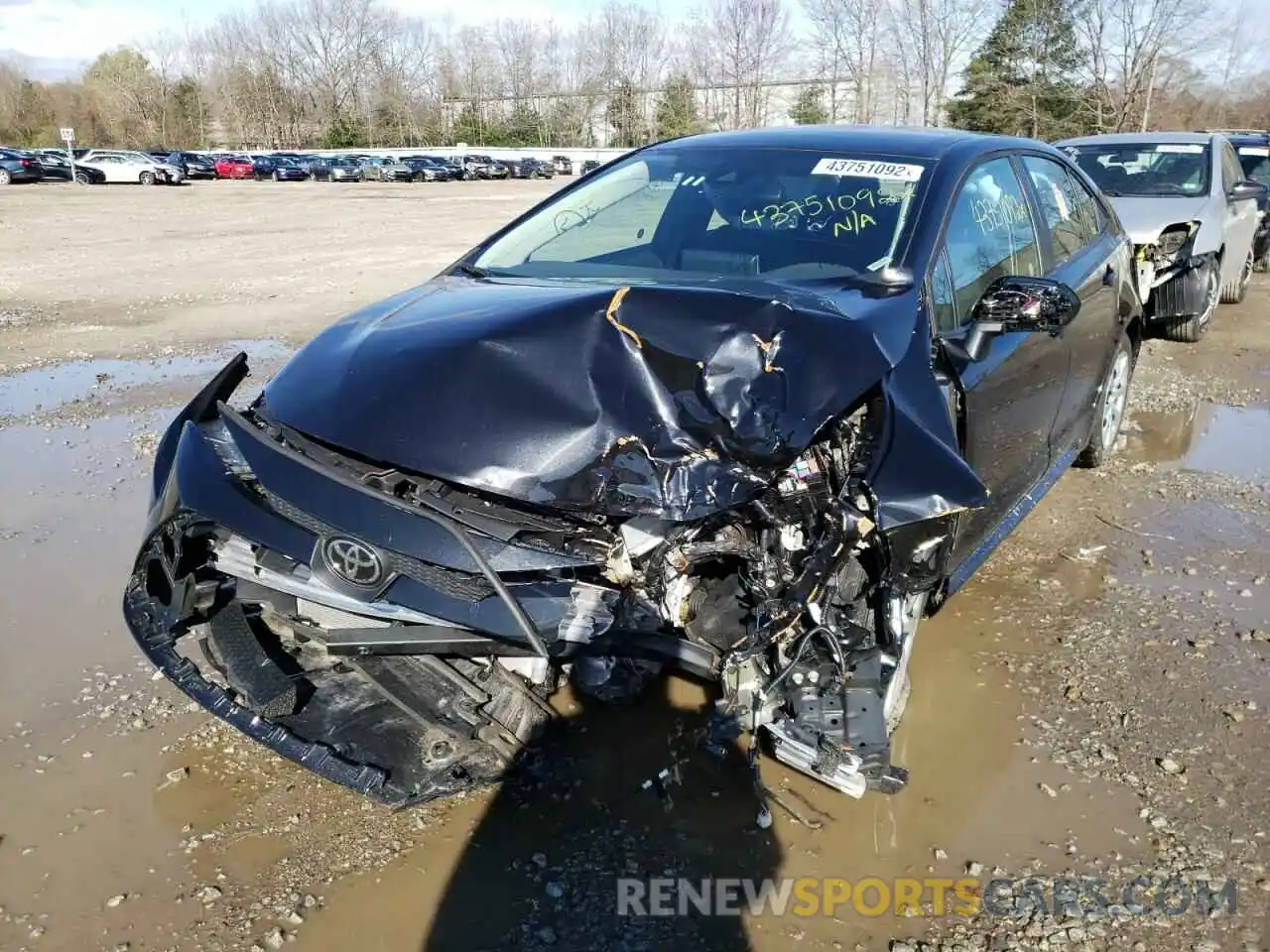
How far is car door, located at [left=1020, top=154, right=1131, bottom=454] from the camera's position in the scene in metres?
4.34

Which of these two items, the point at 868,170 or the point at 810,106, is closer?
the point at 868,170

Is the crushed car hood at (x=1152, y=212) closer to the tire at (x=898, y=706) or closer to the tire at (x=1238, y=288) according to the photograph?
the tire at (x=1238, y=288)

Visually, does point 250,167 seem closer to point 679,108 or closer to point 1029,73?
point 679,108

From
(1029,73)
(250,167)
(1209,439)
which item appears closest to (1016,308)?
(1209,439)

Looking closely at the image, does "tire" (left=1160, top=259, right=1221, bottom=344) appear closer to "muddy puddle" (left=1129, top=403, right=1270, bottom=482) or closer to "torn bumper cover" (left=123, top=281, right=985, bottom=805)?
"muddy puddle" (left=1129, top=403, right=1270, bottom=482)

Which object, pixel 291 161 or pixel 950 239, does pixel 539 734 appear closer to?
pixel 950 239

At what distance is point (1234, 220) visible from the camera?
9.62 metres

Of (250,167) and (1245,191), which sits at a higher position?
(250,167)

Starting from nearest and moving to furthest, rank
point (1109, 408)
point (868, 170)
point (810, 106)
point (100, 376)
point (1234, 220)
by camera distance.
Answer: point (868, 170) → point (1109, 408) → point (100, 376) → point (1234, 220) → point (810, 106)

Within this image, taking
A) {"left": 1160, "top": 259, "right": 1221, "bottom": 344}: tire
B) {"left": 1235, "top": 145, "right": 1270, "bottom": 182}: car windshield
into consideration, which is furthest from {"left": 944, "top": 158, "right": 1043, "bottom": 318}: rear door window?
{"left": 1235, "top": 145, "right": 1270, "bottom": 182}: car windshield

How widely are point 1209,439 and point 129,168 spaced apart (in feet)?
138

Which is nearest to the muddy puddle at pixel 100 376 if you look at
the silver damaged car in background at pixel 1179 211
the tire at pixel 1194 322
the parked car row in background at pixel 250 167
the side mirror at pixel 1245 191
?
the silver damaged car in background at pixel 1179 211

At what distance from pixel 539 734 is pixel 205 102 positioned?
8555cm

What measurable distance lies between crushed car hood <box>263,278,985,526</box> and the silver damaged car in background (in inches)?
237
